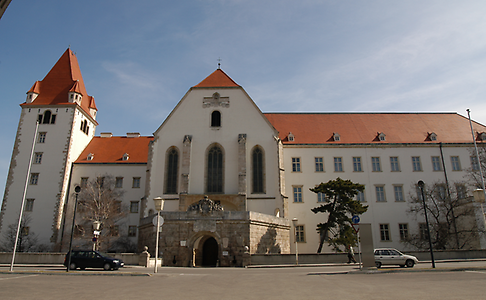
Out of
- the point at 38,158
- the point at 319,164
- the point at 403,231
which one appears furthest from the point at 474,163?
the point at 38,158

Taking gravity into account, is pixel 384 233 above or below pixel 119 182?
below

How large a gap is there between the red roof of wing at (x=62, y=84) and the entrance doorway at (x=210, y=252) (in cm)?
2782

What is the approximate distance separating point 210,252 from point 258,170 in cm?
1020

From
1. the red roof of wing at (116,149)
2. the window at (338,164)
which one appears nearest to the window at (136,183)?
the red roof of wing at (116,149)

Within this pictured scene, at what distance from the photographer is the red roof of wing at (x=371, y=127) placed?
136ft

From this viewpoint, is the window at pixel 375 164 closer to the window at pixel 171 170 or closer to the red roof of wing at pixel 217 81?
the red roof of wing at pixel 217 81

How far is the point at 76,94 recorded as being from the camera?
1817 inches

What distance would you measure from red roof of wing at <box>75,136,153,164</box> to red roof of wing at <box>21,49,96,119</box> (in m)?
4.98

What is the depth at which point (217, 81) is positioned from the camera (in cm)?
3950

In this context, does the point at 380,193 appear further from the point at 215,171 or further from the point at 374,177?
the point at 215,171

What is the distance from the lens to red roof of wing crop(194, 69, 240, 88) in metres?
38.9

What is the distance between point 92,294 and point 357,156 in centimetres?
3474

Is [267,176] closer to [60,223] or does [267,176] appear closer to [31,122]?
[60,223]

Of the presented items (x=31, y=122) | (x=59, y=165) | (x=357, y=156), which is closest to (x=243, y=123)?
(x=357, y=156)
